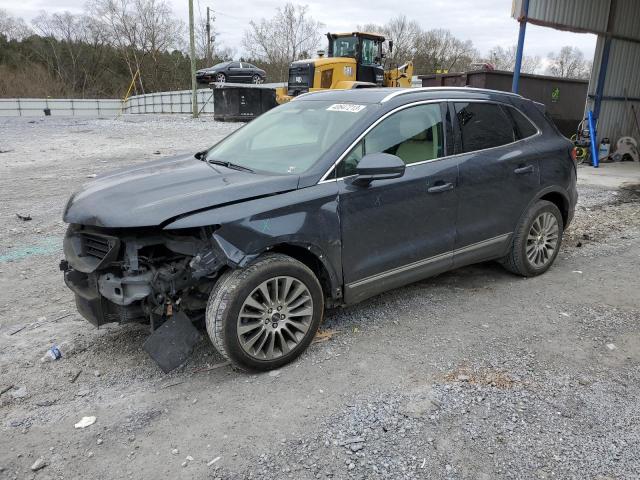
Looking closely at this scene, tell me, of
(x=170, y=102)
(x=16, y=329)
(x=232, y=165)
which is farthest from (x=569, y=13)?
(x=170, y=102)

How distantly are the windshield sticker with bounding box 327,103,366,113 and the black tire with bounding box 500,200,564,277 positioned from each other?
199cm

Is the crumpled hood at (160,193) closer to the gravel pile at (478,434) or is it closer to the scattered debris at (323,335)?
the scattered debris at (323,335)

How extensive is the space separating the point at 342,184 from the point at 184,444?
1.91 m

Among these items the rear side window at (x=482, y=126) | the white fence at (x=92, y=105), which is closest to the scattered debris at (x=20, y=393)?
the rear side window at (x=482, y=126)

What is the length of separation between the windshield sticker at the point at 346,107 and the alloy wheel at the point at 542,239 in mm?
2147

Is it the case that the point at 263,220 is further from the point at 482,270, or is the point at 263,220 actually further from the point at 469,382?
the point at 482,270

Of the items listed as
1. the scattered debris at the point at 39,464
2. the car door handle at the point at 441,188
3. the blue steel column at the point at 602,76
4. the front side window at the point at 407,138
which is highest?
the blue steel column at the point at 602,76

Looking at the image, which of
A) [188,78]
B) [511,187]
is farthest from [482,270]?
[188,78]

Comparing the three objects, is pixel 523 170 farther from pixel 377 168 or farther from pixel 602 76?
pixel 602 76

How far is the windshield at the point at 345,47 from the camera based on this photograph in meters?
18.0

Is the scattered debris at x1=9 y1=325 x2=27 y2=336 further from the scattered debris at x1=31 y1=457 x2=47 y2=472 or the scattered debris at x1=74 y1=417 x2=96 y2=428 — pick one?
the scattered debris at x1=31 y1=457 x2=47 y2=472

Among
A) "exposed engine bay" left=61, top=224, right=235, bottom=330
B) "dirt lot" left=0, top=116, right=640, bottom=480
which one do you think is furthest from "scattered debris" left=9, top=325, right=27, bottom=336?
"exposed engine bay" left=61, top=224, right=235, bottom=330

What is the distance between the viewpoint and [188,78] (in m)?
51.8

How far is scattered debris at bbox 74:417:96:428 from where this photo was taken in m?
2.93
